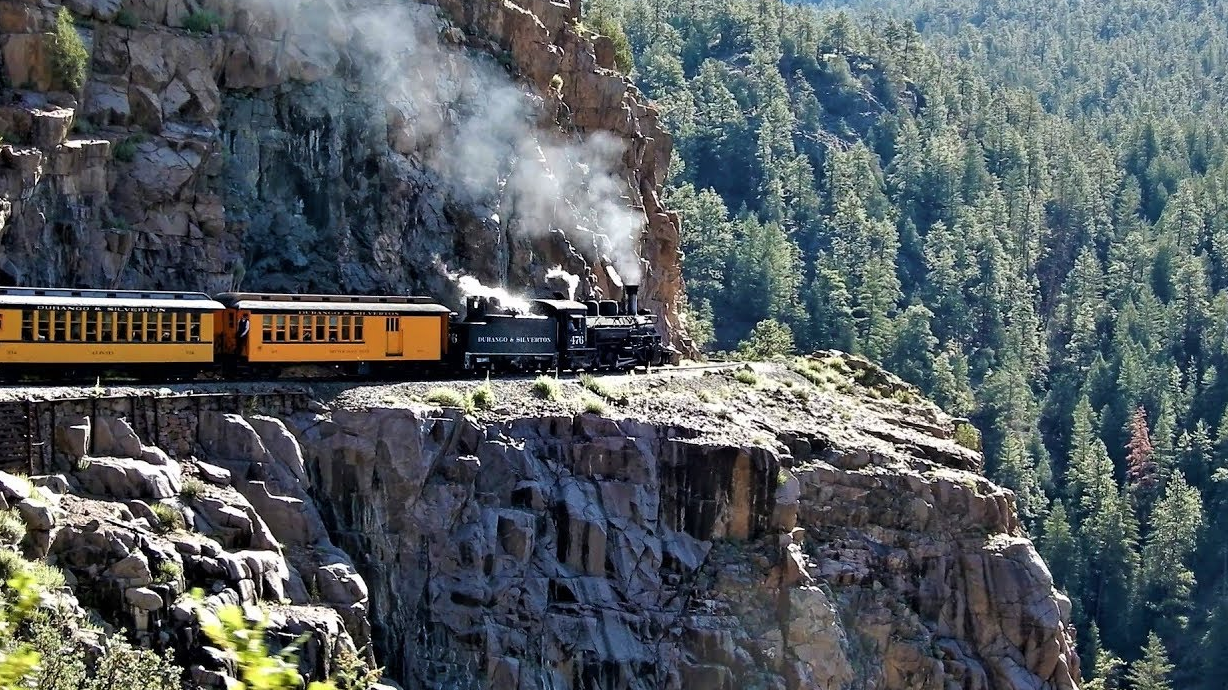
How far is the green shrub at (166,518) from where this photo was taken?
34.2 m

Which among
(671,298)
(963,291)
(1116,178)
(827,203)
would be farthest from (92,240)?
(1116,178)

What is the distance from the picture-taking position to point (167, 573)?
107 feet

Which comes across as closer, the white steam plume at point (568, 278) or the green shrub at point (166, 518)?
the green shrub at point (166, 518)

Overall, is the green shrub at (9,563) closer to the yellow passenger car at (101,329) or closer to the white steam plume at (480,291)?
the yellow passenger car at (101,329)

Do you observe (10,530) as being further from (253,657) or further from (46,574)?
(253,657)

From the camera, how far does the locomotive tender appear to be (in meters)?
38.0

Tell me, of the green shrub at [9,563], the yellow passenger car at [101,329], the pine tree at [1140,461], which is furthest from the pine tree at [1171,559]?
the green shrub at [9,563]

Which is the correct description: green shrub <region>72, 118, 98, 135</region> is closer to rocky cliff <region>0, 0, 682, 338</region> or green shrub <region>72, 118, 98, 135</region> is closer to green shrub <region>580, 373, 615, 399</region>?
rocky cliff <region>0, 0, 682, 338</region>

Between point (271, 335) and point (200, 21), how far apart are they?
13221 mm

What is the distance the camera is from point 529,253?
190ft

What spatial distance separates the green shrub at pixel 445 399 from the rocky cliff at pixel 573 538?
5.5 inches

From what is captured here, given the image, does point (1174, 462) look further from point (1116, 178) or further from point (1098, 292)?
point (1116, 178)

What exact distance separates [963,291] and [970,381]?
1815 centimetres

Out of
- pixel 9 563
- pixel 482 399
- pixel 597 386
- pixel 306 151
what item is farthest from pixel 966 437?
pixel 9 563
